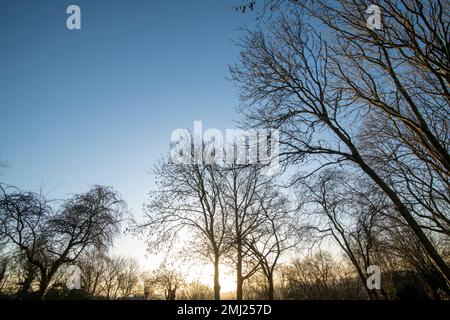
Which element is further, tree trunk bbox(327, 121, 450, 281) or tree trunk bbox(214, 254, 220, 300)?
tree trunk bbox(214, 254, 220, 300)

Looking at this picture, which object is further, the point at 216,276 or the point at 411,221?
the point at 216,276

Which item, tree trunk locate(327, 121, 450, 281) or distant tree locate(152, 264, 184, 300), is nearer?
tree trunk locate(327, 121, 450, 281)

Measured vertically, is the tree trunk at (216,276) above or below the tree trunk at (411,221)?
below

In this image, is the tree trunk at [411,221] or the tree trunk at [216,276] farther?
the tree trunk at [216,276]

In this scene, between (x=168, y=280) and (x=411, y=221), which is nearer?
(x=411, y=221)

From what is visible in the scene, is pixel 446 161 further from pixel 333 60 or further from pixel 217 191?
pixel 217 191

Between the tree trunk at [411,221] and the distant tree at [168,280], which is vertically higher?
the tree trunk at [411,221]

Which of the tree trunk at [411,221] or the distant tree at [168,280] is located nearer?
the tree trunk at [411,221]

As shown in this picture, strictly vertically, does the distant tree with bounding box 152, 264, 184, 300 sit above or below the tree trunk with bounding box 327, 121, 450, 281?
below

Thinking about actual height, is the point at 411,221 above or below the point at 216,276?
above

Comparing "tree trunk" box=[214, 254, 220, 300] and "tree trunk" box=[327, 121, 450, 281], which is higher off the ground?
"tree trunk" box=[327, 121, 450, 281]

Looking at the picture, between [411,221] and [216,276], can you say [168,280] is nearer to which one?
[216,276]

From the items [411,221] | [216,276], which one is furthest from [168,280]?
[411,221]
